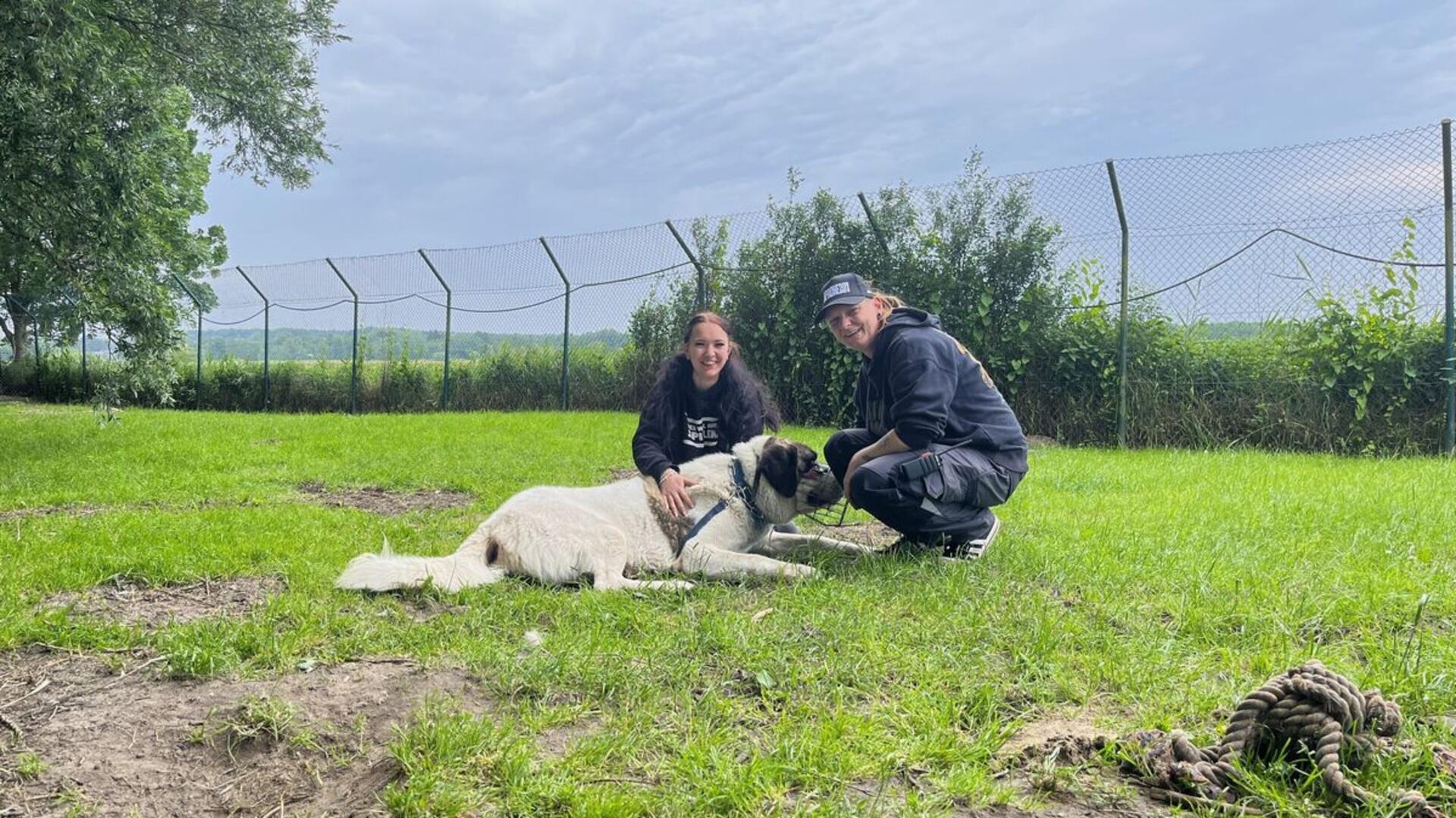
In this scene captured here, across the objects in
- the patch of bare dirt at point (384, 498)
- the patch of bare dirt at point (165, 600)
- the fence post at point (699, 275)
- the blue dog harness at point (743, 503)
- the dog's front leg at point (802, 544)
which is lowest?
the patch of bare dirt at point (165, 600)

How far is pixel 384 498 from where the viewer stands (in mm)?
6750

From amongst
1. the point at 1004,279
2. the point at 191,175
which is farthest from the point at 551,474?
the point at 191,175

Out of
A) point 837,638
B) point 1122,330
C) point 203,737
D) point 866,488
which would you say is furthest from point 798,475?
point 1122,330

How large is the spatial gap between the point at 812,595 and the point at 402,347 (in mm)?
15764

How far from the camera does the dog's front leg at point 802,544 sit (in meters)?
4.58

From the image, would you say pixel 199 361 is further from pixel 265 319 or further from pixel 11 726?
pixel 11 726

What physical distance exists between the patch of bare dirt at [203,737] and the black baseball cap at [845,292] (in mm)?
2437

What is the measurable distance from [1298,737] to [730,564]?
2.44 m

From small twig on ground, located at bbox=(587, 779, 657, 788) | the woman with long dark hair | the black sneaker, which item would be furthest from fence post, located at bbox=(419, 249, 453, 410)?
small twig on ground, located at bbox=(587, 779, 657, 788)

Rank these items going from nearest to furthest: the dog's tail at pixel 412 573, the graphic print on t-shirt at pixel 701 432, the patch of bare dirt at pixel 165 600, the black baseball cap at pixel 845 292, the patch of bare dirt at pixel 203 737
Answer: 1. the patch of bare dirt at pixel 203 737
2. the patch of bare dirt at pixel 165 600
3. the dog's tail at pixel 412 573
4. the black baseball cap at pixel 845 292
5. the graphic print on t-shirt at pixel 701 432

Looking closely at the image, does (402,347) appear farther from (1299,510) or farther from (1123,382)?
(1299,510)

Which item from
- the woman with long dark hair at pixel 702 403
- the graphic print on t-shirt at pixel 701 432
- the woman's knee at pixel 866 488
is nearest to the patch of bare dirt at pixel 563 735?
the woman's knee at pixel 866 488

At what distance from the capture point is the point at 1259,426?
964 centimetres

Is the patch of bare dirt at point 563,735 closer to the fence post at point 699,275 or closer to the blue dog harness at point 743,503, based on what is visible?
the blue dog harness at point 743,503
